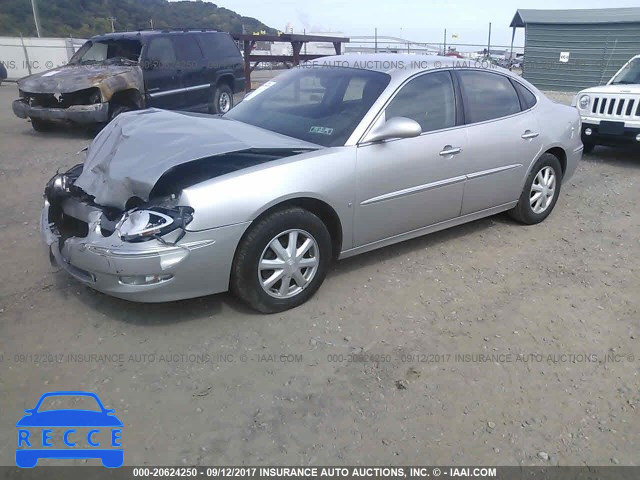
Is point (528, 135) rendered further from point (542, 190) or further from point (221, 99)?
point (221, 99)

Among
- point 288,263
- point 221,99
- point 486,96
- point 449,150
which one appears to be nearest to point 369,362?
point 288,263

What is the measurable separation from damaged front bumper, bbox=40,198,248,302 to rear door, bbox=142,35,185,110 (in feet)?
23.5

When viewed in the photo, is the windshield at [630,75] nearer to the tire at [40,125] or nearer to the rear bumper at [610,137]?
the rear bumper at [610,137]

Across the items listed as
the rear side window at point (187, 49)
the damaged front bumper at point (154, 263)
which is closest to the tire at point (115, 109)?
the rear side window at point (187, 49)

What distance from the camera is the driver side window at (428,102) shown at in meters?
3.95

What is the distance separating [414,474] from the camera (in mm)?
2293

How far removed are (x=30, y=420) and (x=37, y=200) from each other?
3798mm

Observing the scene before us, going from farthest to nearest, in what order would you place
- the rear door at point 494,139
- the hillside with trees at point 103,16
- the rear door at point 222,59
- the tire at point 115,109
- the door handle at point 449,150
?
the hillside with trees at point 103,16 < the rear door at point 222,59 < the tire at point 115,109 < the rear door at point 494,139 < the door handle at point 449,150

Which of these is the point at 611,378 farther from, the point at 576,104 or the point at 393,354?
the point at 576,104

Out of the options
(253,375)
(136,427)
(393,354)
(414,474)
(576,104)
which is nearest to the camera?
(414,474)

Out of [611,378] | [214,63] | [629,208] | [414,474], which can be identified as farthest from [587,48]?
[414,474]

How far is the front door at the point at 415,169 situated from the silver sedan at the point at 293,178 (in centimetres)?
1

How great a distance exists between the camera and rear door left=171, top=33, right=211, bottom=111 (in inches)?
414

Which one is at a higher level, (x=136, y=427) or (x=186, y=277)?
(x=186, y=277)
